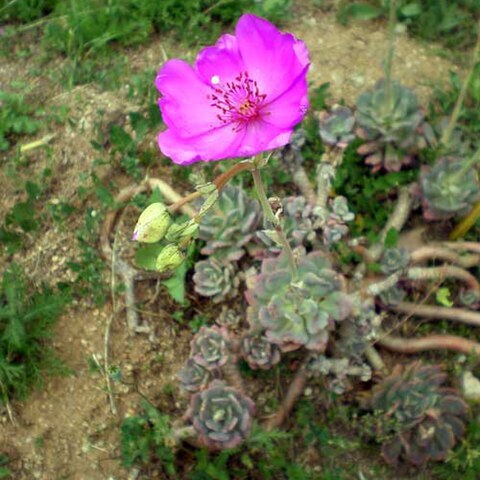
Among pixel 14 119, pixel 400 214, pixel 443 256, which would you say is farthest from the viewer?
pixel 14 119

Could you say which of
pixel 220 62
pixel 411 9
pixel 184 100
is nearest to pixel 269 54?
pixel 220 62

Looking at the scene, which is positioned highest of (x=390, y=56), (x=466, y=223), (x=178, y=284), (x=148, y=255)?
(x=390, y=56)

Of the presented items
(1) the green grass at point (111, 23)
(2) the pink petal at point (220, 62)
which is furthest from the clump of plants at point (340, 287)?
(1) the green grass at point (111, 23)

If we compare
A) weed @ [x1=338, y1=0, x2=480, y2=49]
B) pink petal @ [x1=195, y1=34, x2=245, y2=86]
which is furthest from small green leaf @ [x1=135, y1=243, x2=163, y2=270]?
weed @ [x1=338, y1=0, x2=480, y2=49]

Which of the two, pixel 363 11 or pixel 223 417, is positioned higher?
pixel 363 11

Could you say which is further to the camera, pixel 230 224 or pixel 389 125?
pixel 389 125

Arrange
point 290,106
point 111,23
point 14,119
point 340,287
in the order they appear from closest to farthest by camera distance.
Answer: point 290,106 < point 340,287 < point 14,119 < point 111,23

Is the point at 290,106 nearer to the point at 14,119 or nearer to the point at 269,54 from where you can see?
the point at 269,54
